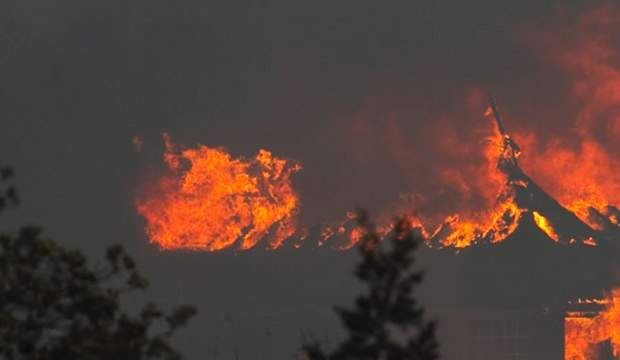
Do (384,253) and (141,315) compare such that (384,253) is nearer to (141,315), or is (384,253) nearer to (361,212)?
(361,212)

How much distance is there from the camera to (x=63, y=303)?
59250 mm

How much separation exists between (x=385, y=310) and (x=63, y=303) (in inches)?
299

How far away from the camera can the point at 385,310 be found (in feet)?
202

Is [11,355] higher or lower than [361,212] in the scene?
lower

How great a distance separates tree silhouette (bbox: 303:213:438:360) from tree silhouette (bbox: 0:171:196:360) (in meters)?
4.25

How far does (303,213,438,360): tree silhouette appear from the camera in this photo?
196ft

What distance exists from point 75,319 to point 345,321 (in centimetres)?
629

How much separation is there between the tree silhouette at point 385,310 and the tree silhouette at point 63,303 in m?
4.25

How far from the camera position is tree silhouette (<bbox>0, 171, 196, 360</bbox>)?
58.6 meters

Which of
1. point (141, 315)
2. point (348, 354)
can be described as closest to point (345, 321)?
point (348, 354)

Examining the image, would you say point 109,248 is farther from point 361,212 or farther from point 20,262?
point 361,212

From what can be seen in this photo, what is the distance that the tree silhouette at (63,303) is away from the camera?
58594mm

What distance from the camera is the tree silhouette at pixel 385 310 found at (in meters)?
59.8

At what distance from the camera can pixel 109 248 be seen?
197ft
